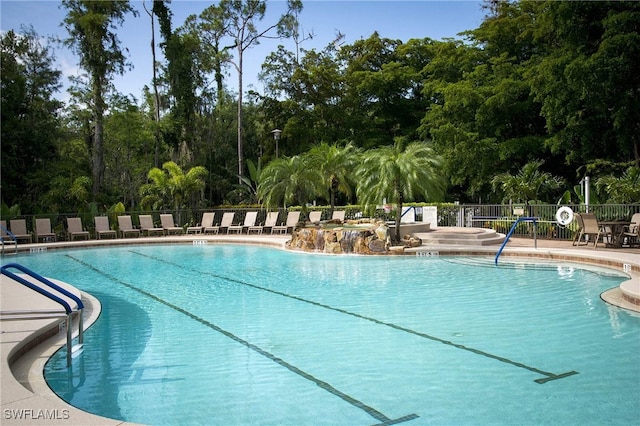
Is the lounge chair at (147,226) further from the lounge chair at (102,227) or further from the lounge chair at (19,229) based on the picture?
the lounge chair at (19,229)

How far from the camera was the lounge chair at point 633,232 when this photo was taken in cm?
1379

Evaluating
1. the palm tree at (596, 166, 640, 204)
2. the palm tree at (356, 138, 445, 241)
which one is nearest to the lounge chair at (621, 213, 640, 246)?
the palm tree at (596, 166, 640, 204)

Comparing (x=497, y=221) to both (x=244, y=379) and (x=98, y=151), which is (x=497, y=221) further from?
(x=98, y=151)

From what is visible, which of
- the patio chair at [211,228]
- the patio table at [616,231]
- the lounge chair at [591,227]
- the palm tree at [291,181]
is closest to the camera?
the patio table at [616,231]

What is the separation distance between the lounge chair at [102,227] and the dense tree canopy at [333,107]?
314cm

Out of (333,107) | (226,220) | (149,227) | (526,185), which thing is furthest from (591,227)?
(333,107)

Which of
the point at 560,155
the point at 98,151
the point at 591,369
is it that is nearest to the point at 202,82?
the point at 98,151

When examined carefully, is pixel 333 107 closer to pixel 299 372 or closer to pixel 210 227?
pixel 210 227

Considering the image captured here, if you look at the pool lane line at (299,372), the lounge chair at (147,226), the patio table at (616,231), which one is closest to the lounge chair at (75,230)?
the lounge chair at (147,226)

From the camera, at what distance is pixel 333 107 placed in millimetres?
33844

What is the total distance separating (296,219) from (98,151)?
45.7ft

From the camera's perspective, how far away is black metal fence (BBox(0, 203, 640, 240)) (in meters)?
16.5

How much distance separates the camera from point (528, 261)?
42.8ft

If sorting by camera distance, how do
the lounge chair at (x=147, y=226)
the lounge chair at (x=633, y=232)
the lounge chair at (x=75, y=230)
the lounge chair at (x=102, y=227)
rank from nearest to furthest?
the lounge chair at (x=633, y=232) → the lounge chair at (x=75, y=230) → the lounge chair at (x=102, y=227) → the lounge chair at (x=147, y=226)
